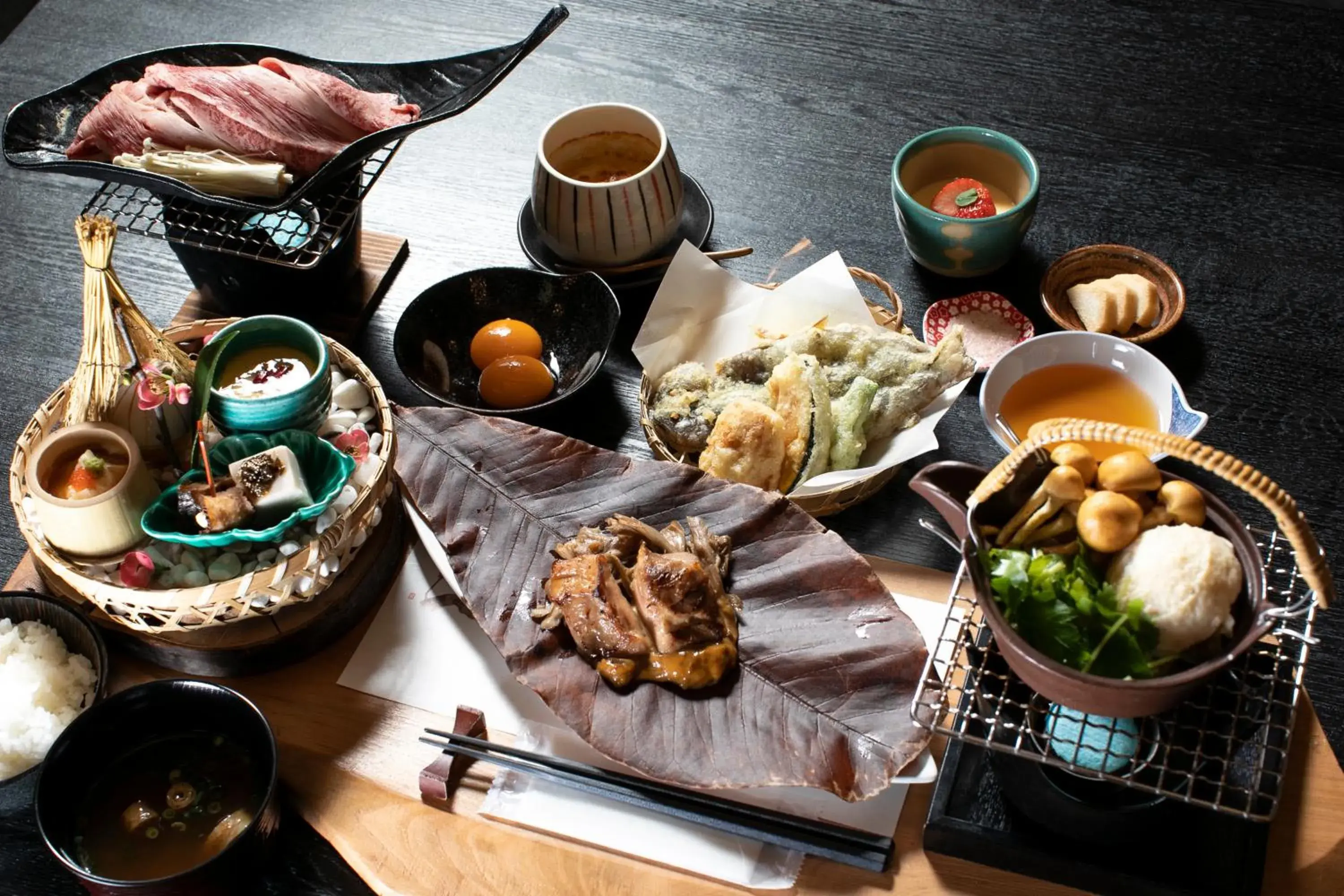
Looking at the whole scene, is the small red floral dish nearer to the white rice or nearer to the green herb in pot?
the green herb in pot

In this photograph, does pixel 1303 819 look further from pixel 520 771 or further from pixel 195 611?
pixel 195 611

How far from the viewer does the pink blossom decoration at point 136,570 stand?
5.31 feet

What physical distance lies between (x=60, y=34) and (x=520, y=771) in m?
2.31

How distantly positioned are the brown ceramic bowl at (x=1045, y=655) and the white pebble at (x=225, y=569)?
0.98m

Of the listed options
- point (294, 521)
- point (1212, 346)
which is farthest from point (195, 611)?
point (1212, 346)

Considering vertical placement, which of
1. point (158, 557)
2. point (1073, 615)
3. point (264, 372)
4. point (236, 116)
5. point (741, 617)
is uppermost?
point (236, 116)

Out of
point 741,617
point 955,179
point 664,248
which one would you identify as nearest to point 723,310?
point 664,248

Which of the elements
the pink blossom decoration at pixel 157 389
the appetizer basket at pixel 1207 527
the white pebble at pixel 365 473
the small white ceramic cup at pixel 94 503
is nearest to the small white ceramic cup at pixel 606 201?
the white pebble at pixel 365 473

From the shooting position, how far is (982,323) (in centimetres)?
215

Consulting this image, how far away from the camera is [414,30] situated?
9.38ft

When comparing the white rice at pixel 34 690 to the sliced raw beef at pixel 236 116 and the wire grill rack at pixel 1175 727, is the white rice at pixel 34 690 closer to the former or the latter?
the sliced raw beef at pixel 236 116

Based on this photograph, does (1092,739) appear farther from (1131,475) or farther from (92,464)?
(92,464)

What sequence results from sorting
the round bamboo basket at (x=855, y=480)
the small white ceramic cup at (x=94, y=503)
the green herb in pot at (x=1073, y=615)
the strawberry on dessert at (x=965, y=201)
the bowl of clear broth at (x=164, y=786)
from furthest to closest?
the strawberry on dessert at (x=965, y=201) < the round bamboo basket at (x=855, y=480) < the small white ceramic cup at (x=94, y=503) < the bowl of clear broth at (x=164, y=786) < the green herb in pot at (x=1073, y=615)

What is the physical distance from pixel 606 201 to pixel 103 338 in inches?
34.2
